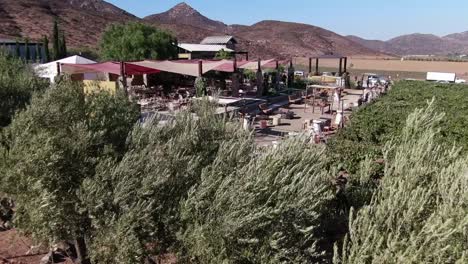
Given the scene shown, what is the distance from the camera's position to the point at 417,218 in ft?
17.3

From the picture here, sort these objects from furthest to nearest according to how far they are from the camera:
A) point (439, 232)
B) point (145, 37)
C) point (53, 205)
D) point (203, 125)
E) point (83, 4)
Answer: point (83, 4) → point (145, 37) → point (203, 125) → point (53, 205) → point (439, 232)

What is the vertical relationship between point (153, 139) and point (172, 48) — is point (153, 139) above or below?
below

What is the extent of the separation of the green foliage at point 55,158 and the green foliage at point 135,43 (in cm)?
2740

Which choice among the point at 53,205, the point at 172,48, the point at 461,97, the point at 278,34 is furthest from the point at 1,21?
the point at 278,34

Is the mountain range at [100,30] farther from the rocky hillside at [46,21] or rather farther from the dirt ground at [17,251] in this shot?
the dirt ground at [17,251]

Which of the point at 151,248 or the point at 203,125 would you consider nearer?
the point at 151,248

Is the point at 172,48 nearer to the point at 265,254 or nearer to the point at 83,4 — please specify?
the point at 265,254

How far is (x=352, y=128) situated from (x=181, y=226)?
1099 centimetres

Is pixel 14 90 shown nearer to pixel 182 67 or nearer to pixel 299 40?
pixel 182 67

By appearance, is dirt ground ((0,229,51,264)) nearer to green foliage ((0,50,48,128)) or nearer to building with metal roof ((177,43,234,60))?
green foliage ((0,50,48,128))

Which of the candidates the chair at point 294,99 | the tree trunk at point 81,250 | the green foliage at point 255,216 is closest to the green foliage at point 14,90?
the tree trunk at point 81,250

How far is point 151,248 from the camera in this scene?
270 inches

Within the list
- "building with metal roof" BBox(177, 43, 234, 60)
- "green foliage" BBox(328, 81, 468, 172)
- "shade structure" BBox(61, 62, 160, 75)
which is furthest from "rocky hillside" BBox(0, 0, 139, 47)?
"green foliage" BBox(328, 81, 468, 172)

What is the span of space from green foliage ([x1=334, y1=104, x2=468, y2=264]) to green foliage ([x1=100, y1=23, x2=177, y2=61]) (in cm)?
3153
